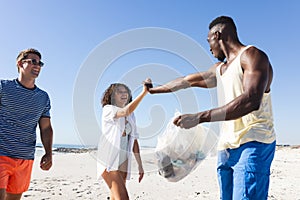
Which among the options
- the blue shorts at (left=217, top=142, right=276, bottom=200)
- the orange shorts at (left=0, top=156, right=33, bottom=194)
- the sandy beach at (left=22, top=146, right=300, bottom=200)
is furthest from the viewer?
the sandy beach at (left=22, top=146, right=300, bottom=200)

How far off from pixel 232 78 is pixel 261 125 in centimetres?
37

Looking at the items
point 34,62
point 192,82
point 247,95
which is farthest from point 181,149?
point 247,95

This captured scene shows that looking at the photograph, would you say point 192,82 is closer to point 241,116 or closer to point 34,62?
point 241,116

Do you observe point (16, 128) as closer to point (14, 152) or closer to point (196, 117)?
point (14, 152)

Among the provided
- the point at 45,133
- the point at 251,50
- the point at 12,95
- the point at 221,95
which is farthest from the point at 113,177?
the point at 251,50

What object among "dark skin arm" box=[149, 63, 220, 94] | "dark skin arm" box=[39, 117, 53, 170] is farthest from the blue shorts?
"dark skin arm" box=[39, 117, 53, 170]

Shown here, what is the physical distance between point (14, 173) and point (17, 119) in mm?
584

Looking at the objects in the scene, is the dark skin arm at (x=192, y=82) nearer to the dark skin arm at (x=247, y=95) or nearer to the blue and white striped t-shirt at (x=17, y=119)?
the dark skin arm at (x=247, y=95)

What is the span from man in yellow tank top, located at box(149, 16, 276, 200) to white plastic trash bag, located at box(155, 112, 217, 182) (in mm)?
1905

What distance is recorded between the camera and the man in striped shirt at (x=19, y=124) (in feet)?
10.4

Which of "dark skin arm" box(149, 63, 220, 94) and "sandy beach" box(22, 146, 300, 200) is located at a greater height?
"dark skin arm" box(149, 63, 220, 94)

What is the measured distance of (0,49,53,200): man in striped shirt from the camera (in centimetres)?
317

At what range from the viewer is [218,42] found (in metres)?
2.22

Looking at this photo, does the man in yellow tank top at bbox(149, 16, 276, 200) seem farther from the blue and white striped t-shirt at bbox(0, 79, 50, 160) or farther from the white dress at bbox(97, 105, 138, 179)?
the blue and white striped t-shirt at bbox(0, 79, 50, 160)
